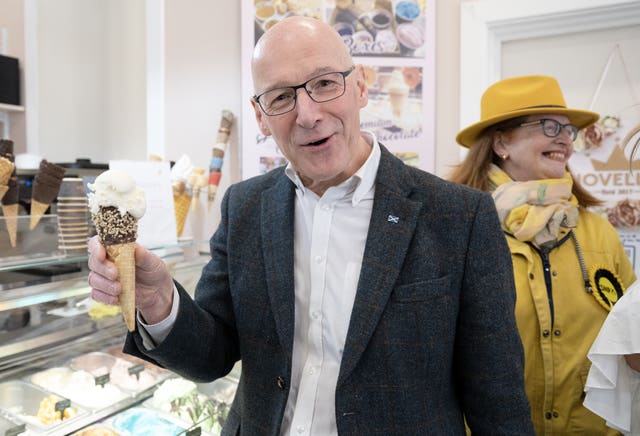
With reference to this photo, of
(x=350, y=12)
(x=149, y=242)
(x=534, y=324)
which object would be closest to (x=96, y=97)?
(x=350, y=12)

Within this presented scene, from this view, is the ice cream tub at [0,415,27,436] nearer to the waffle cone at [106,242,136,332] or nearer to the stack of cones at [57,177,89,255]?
the stack of cones at [57,177,89,255]

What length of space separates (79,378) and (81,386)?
0.04 m

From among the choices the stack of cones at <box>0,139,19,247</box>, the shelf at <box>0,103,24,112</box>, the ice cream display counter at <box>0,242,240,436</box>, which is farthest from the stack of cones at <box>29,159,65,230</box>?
the shelf at <box>0,103,24,112</box>

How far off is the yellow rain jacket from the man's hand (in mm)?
1421

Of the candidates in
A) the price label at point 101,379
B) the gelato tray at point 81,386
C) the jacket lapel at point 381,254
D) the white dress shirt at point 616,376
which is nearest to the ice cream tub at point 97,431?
the gelato tray at point 81,386

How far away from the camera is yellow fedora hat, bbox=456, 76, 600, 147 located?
2.10 metres

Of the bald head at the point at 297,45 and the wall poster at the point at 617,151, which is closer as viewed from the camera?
the bald head at the point at 297,45

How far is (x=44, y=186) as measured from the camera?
1.95 meters

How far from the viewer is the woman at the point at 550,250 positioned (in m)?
1.87

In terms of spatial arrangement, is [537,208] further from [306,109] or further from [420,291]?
[306,109]

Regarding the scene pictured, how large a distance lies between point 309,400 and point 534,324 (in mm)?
1112

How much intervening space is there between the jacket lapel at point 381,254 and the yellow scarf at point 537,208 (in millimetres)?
804

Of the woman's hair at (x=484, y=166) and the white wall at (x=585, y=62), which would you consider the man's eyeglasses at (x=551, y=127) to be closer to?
the woman's hair at (x=484, y=166)

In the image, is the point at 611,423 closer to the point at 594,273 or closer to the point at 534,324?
the point at 534,324
